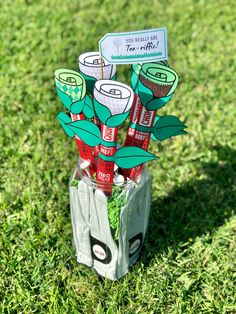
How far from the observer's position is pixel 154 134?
1.54 meters

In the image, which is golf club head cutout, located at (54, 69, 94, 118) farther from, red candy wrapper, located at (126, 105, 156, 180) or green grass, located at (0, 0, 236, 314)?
green grass, located at (0, 0, 236, 314)

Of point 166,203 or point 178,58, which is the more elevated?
point 178,58

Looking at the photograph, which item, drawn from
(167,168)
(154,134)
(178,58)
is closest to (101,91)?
(154,134)

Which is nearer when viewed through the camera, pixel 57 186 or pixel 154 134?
pixel 154 134

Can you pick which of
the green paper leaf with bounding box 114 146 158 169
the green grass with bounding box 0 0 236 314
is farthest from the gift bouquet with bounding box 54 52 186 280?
the green grass with bounding box 0 0 236 314

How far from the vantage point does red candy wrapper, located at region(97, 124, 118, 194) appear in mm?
1440

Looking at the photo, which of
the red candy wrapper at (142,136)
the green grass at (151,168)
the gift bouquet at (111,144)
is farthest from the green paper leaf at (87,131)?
the green grass at (151,168)

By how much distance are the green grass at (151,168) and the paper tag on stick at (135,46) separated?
2.43 ft

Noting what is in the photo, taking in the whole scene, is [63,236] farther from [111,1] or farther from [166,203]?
[111,1]

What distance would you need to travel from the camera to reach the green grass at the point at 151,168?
1.76m

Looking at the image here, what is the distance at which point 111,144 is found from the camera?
4.79 feet

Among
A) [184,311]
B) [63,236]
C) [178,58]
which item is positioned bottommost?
[184,311]

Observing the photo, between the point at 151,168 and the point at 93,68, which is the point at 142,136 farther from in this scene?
the point at 151,168

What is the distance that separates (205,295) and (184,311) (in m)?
0.10
